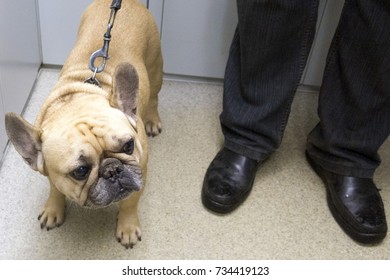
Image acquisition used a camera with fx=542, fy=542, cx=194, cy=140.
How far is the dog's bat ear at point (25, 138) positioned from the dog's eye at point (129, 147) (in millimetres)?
161

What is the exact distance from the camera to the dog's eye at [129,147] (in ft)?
3.46

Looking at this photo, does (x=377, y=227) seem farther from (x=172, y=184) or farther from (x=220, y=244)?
(x=172, y=184)

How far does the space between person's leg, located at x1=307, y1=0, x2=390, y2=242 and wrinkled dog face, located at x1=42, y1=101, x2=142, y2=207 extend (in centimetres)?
56

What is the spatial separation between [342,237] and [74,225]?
688 mm

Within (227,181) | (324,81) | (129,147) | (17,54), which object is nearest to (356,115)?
(324,81)

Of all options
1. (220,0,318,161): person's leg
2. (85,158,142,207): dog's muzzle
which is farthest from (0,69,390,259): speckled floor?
(85,158,142,207): dog's muzzle

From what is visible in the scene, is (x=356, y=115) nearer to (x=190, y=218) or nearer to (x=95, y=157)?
(x=190, y=218)

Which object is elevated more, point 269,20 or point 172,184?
point 269,20

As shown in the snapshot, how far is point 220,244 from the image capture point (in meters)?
1.36

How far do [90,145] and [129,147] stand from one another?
9 cm

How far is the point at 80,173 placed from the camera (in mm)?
1026

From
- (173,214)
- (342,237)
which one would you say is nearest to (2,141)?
(173,214)

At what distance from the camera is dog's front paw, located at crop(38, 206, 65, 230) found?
4.35 ft

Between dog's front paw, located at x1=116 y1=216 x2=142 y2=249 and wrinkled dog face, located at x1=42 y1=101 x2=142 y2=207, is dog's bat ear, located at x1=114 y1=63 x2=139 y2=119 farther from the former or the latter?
dog's front paw, located at x1=116 y1=216 x2=142 y2=249
